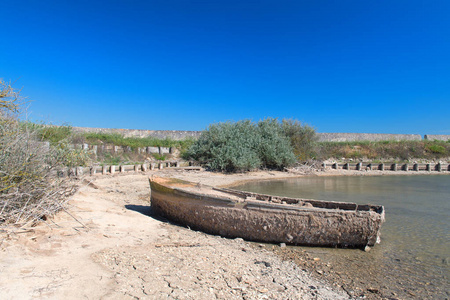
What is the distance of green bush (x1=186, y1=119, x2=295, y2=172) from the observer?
17.8 metres

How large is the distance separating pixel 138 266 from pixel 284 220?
2576mm

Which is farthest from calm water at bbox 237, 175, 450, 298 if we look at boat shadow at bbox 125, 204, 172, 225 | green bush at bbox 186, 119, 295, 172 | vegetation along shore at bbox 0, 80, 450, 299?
green bush at bbox 186, 119, 295, 172

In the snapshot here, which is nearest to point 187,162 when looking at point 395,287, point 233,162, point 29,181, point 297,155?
point 233,162

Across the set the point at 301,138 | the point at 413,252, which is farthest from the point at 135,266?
the point at 301,138

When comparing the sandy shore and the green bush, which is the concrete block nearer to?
the green bush

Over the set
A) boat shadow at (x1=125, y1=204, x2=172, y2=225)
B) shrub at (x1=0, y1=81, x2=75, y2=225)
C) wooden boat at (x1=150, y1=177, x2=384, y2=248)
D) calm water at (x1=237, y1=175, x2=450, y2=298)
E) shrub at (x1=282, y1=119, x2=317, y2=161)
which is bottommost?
calm water at (x1=237, y1=175, x2=450, y2=298)

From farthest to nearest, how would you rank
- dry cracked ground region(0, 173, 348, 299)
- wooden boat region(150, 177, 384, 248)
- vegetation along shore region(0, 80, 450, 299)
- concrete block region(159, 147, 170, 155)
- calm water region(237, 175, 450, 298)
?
1. concrete block region(159, 147, 170, 155)
2. wooden boat region(150, 177, 384, 248)
3. calm water region(237, 175, 450, 298)
4. vegetation along shore region(0, 80, 450, 299)
5. dry cracked ground region(0, 173, 348, 299)

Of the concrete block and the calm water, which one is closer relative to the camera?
the calm water

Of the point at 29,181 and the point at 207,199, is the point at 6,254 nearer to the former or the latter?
the point at 29,181

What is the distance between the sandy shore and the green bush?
40.8 ft

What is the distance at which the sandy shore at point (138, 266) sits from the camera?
2.97 metres

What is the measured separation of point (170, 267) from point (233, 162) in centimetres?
1379

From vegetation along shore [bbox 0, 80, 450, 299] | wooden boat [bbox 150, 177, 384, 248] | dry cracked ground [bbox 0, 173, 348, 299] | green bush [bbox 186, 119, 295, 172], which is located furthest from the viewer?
green bush [bbox 186, 119, 295, 172]

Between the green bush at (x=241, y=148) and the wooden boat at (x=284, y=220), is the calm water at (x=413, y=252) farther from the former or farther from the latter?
the green bush at (x=241, y=148)
